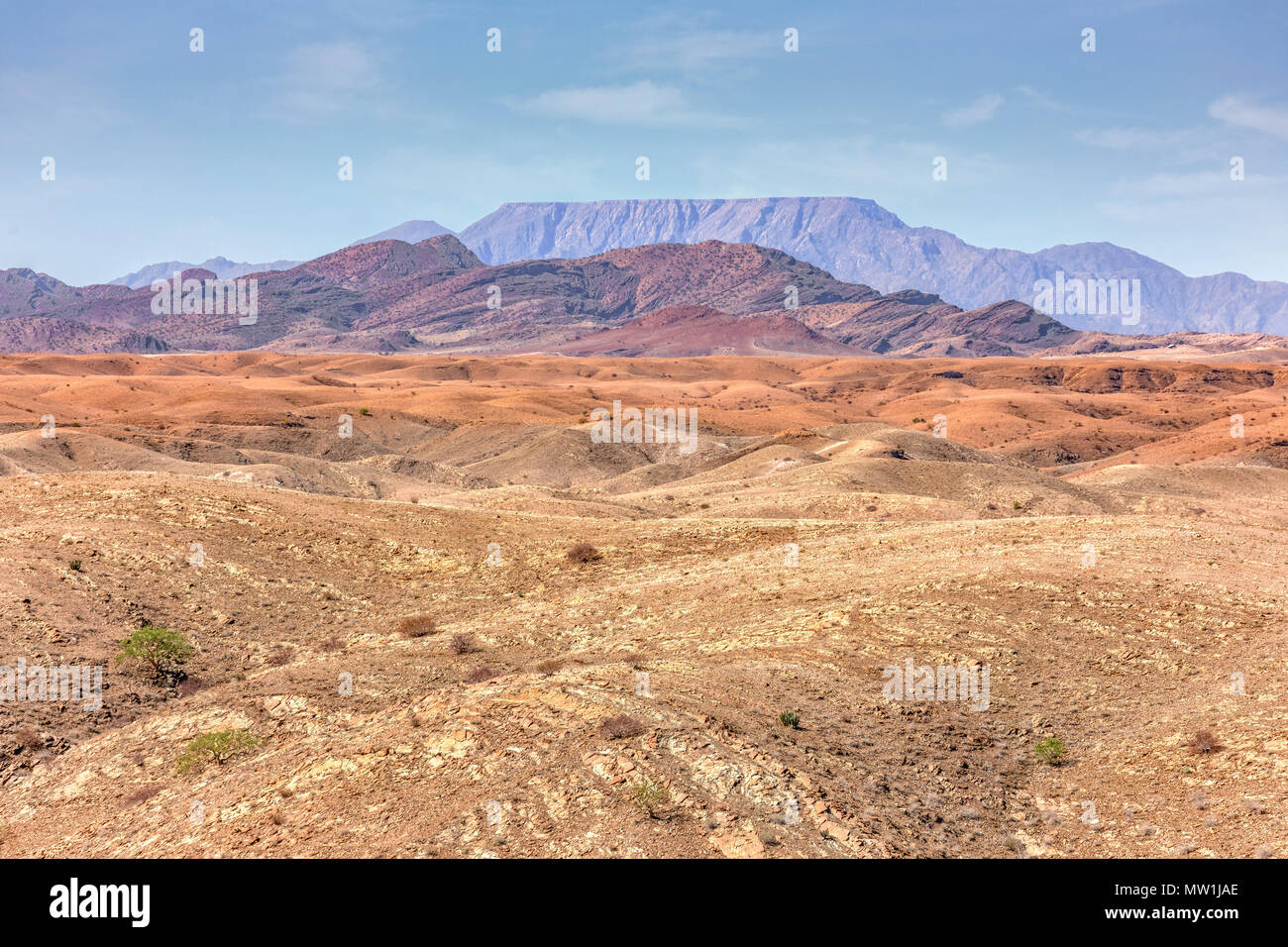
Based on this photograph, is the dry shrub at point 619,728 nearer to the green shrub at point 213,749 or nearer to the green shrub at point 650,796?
the green shrub at point 650,796

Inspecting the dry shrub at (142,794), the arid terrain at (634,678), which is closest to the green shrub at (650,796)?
the arid terrain at (634,678)

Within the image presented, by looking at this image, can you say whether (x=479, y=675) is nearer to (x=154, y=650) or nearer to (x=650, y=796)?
(x=650, y=796)

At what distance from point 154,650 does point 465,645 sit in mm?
6117

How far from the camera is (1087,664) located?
18.0m

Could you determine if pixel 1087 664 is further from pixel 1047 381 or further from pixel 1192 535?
pixel 1047 381

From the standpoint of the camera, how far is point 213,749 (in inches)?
576

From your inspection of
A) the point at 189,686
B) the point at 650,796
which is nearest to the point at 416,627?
the point at 189,686

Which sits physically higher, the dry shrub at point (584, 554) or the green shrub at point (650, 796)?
the dry shrub at point (584, 554)

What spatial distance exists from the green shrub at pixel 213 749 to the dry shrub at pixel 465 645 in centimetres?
533

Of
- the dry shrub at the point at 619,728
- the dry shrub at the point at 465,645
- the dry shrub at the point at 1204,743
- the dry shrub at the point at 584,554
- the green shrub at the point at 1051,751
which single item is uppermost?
the dry shrub at the point at 584,554

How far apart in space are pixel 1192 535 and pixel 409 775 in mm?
21775

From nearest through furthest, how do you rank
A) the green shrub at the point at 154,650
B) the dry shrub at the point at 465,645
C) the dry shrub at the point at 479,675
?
the dry shrub at the point at 479,675, the green shrub at the point at 154,650, the dry shrub at the point at 465,645

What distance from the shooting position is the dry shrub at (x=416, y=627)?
70.6 ft
